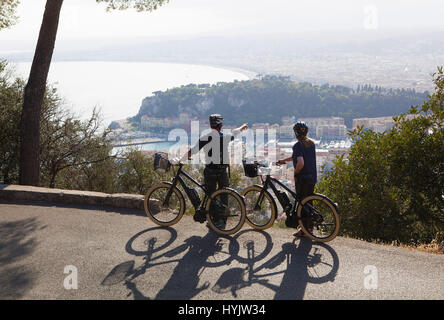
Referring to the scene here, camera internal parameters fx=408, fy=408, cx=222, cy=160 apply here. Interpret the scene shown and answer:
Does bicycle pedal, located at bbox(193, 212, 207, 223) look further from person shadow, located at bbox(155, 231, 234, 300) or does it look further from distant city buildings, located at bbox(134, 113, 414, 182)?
distant city buildings, located at bbox(134, 113, 414, 182)

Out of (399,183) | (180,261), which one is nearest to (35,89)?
(180,261)

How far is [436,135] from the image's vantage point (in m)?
8.66

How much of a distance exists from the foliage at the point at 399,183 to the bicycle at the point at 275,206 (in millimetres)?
2429

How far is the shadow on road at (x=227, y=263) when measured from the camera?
4484 mm

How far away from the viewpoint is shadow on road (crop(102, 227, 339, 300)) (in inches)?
177

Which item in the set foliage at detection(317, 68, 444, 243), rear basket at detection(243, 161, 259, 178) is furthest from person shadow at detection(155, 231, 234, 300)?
foliage at detection(317, 68, 444, 243)

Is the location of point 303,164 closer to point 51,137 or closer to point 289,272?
point 289,272

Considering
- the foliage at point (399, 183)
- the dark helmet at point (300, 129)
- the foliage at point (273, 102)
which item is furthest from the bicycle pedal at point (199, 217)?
the foliage at point (273, 102)

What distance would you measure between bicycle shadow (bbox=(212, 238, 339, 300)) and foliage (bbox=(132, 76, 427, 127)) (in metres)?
48.8

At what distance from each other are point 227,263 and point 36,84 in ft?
25.2

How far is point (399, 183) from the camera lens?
29.2 ft

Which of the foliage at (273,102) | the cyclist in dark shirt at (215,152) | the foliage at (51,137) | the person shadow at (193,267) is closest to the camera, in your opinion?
the person shadow at (193,267)

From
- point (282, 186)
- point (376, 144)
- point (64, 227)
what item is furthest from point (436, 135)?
point (64, 227)

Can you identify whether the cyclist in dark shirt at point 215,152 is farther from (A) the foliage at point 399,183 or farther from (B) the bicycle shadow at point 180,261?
(A) the foliage at point 399,183
